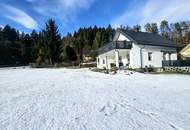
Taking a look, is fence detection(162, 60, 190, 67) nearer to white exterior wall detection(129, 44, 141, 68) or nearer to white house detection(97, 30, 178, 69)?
white house detection(97, 30, 178, 69)

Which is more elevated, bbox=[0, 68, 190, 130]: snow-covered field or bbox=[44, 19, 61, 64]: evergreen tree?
bbox=[44, 19, 61, 64]: evergreen tree

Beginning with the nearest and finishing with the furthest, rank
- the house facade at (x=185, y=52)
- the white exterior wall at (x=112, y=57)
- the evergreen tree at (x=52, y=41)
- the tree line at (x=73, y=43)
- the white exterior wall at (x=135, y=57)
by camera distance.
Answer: the white exterior wall at (x=135, y=57) < the white exterior wall at (x=112, y=57) < the house facade at (x=185, y=52) < the evergreen tree at (x=52, y=41) < the tree line at (x=73, y=43)

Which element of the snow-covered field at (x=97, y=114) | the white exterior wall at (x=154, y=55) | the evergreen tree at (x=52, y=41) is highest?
the evergreen tree at (x=52, y=41)

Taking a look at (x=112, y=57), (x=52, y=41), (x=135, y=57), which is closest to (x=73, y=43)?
(x=52, y=41)

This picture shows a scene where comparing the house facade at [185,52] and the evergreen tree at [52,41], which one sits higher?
the evergreen tree at [52,41]

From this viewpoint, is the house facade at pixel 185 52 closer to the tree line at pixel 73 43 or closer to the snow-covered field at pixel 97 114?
the tree line at pixel 73 43

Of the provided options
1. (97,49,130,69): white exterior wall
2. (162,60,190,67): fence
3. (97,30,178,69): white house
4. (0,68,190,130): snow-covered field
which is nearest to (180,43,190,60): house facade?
(97,30,178,69): white house

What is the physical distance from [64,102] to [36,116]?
186cm

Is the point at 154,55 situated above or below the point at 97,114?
above

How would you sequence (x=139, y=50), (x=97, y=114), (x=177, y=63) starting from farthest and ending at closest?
(x=139, y=50) → (x=177, y=63) → (x=97, y=114)

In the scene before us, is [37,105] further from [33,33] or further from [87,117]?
[33,33]

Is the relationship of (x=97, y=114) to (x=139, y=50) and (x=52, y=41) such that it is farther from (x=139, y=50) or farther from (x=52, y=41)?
(x=52, y=41)

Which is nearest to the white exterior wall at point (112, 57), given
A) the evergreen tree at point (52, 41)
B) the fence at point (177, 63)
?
the fence at point (177, 63)

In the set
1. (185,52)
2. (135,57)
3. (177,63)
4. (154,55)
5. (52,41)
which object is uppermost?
(52,41)
